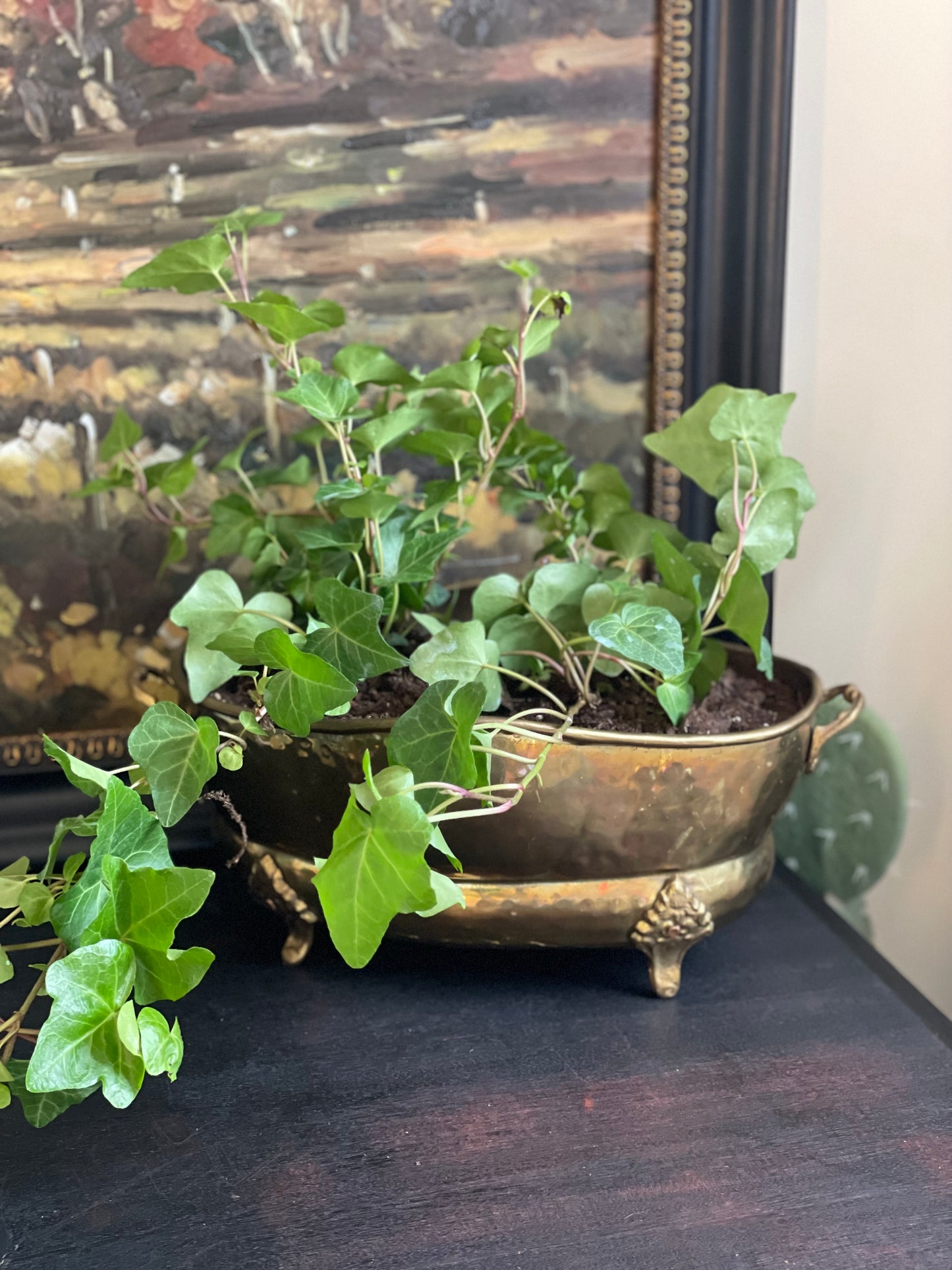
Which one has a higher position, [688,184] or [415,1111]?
[688,184]

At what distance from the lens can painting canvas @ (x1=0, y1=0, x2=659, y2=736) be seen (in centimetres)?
73

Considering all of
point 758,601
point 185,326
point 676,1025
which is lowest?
point 676,1025

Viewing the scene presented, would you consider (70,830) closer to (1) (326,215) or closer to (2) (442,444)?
Answer: (2) (442,444)

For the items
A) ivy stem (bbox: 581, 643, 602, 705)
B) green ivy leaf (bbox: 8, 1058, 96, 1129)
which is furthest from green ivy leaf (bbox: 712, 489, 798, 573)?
green ivy leaf (bbox: 8, 1058, 96, 1129)

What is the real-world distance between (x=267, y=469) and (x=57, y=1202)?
0.50 m

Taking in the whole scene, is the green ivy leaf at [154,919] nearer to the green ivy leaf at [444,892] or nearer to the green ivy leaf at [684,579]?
the green ivy leaf at [444,892]

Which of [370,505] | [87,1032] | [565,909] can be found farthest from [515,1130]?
[370,505]

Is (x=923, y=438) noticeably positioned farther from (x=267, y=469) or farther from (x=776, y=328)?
(x=267, y=469)

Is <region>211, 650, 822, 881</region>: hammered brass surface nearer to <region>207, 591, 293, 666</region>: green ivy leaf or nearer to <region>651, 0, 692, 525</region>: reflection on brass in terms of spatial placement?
<region>207, 591, 293, 666</region>: green ivy leaf

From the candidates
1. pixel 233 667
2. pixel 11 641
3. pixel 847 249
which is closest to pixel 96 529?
pixel 11 641

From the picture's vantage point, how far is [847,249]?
0.79m

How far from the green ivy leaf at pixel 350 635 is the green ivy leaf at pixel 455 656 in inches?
1.0

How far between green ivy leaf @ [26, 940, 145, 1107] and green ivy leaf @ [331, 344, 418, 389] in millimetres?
352

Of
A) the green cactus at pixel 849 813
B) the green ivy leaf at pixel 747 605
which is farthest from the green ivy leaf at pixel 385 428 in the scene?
the green cactus at pixel 849 813
